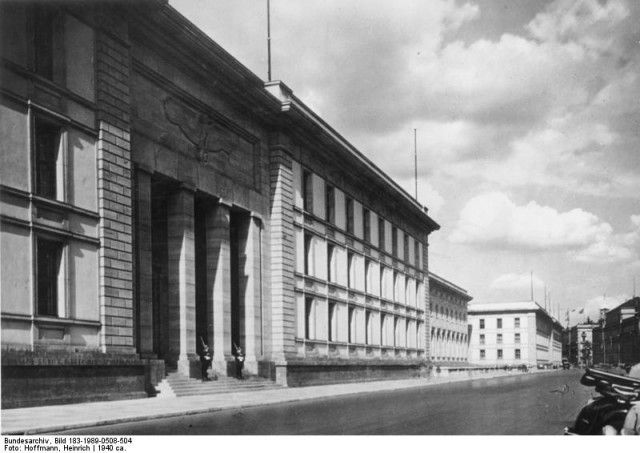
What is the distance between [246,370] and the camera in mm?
29797

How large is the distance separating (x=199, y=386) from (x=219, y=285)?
4.75 metres

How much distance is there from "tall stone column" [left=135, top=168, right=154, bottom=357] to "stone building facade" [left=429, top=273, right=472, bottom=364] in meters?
51.0

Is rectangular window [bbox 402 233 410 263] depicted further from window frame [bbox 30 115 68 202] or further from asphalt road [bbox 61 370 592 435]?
window frame [bbox 30 115 68 202]

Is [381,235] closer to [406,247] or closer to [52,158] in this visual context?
[406,247]

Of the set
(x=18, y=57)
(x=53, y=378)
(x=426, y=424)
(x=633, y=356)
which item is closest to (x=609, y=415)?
(x=426, y=424)

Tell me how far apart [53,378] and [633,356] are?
9038cm

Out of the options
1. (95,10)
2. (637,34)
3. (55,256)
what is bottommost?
(55,256)

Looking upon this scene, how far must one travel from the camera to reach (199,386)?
24250 mm

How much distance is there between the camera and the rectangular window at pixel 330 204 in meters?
38.5

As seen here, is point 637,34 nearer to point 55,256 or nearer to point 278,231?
point 55,256

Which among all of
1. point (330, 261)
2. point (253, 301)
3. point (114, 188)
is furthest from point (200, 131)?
point (330, 261)

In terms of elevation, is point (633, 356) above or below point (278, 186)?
below

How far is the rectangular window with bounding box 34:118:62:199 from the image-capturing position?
1845cm

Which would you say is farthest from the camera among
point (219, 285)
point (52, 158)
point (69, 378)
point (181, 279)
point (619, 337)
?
point (619, 337)
